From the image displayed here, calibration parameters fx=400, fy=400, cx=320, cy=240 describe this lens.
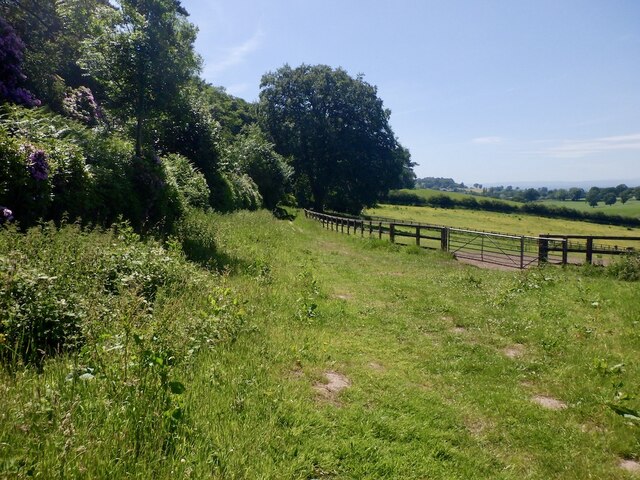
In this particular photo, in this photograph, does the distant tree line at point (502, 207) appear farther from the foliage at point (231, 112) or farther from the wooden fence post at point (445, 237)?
the wooden fence post at point (445, 237)

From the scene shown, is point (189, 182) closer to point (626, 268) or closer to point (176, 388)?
point (176, 388)

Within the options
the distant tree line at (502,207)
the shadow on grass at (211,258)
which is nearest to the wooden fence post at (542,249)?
the shadow on grass at (211,258)

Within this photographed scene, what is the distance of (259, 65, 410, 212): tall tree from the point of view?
4484cm

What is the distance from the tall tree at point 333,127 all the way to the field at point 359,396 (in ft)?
122

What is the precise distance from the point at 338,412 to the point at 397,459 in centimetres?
81

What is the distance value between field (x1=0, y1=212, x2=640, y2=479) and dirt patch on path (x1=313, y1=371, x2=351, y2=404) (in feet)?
0.09

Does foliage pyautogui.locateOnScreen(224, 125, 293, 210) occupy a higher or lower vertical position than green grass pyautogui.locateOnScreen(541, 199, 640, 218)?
higher

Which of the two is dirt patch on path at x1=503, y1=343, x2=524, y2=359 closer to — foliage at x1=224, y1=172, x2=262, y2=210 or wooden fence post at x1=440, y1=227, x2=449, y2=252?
wooden fence post at x1=440, y1=227, x2=449, y2=252

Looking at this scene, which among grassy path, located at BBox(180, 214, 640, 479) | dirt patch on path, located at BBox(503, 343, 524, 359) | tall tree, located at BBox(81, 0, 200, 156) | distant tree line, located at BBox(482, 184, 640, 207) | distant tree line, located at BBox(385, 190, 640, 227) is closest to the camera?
grassy path, located at BBox(180, 214, 640, 479)

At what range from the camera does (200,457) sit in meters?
3.08

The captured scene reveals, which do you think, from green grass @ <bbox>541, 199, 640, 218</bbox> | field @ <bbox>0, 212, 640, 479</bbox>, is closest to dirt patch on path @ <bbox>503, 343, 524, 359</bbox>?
field @ <bbox>0, 212, 640, 479</bbox>

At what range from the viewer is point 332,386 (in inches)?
197

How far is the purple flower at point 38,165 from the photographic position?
7.27 meters

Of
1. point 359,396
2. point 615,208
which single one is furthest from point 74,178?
point 615,208
